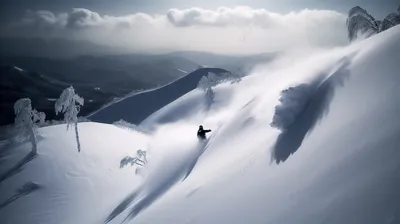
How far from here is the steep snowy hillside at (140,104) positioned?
117 m

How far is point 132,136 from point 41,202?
2094 cm

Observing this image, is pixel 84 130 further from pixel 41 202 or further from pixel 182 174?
pixel 182 174

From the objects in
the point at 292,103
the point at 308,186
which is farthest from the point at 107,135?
the point at 308,186

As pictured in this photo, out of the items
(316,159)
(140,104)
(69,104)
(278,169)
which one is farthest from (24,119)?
(140,104)

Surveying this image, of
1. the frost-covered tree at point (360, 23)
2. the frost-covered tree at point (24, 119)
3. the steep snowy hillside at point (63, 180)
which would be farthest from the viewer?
the frost-covered tree at point (24, 119)

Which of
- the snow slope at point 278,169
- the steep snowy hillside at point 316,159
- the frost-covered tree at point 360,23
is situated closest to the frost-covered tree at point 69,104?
the snow slope at point 278,169

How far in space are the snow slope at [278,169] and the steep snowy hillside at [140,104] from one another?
75.0m

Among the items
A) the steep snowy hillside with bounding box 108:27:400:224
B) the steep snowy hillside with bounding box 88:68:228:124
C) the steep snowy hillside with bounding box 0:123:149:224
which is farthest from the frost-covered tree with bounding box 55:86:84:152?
the steep snowy hillside with bounding box 88:68:228:124

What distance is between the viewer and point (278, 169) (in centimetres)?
1534

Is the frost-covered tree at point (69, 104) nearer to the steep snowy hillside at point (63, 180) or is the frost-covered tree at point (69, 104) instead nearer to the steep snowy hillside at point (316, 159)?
the steep snowy hillside at point (63, 180)

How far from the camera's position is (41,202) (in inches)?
1180

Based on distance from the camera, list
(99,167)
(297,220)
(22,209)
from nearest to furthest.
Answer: (297,220) < (22,209) < (99,167)

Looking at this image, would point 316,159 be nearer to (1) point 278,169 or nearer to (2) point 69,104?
(1) point 278,169

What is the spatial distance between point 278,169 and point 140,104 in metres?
116
